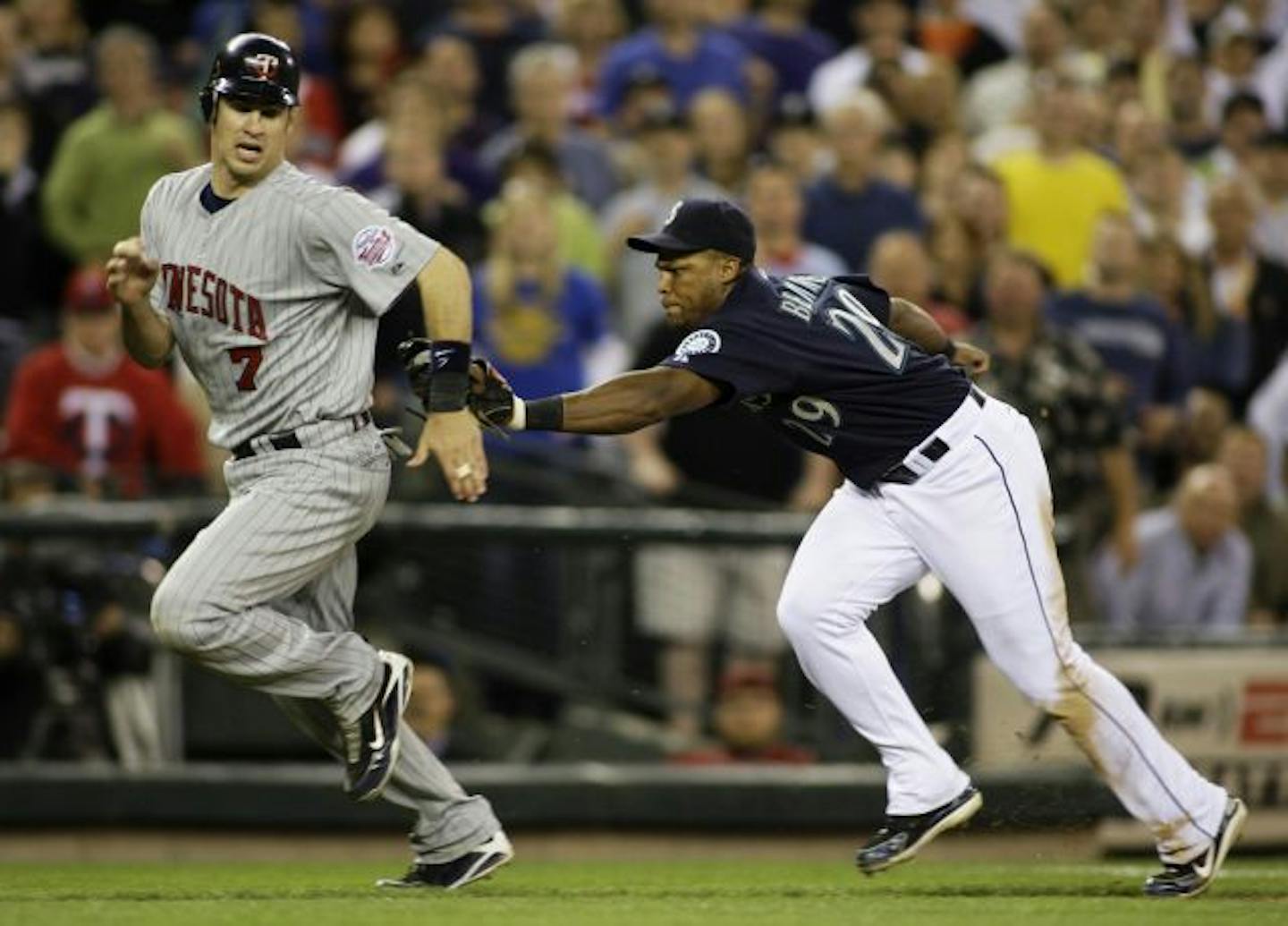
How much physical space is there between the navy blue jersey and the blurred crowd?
106 inches

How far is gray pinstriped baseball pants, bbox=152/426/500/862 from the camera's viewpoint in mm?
6992

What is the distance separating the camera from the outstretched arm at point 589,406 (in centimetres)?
695

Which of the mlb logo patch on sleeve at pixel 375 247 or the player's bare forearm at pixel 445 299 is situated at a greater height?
the mlb logo patch on sleeve at pixel 375 247

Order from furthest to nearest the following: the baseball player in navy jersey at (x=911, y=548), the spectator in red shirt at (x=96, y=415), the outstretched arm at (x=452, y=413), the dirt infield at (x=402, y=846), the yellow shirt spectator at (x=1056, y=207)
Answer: the yellow shirt spectator at (x=1056, y=207) < the spectator in red shirt at (x=96, y=415) < the dirt infield at (x=402, y=846) < the baseball player in navy jersey at (x=911, y=548) < the outstretched arm at (x=452, y=413)

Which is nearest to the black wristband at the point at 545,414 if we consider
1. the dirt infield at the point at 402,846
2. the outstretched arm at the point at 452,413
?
the outstretched arm at the point at 452,413

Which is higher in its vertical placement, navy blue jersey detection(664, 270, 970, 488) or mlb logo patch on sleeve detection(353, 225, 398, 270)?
mlb logo patch on sleeve detection(353, 225, 398, 270)

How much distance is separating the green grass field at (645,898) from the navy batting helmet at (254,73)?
2091mm

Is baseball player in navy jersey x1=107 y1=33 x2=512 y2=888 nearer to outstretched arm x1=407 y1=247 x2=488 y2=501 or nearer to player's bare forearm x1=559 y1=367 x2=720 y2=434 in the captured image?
outstretched arm x1=407 y1=247 x2=488 y2=501

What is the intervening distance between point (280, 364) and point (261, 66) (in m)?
0.77

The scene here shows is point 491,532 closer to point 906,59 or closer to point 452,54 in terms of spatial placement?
point 452,54

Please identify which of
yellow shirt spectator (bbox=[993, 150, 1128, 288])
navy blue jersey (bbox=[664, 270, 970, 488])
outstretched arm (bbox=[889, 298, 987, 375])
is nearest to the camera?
navy blue jersey (bbox=[664, 270, 970, 488])

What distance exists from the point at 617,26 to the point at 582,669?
5441 mm

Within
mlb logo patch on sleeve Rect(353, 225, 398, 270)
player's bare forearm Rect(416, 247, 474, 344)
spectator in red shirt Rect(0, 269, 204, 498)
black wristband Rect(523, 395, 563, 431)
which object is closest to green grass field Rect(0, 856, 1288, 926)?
black wristband Rect(523, 395, 563, 431)

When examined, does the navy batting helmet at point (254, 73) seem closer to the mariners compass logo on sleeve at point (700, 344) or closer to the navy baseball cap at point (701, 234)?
the navy baseball cap at point (701, 234)
